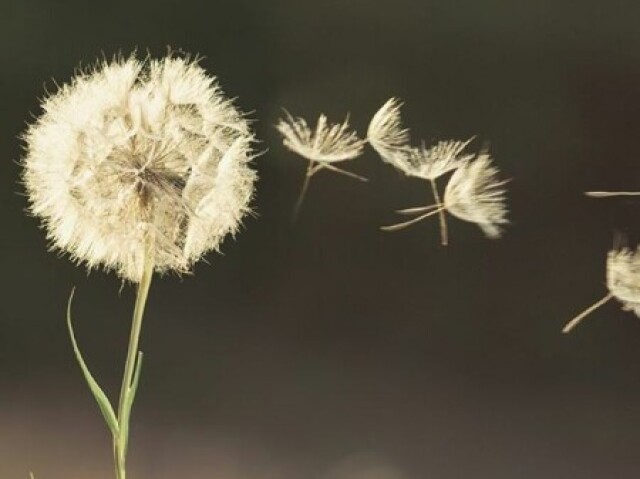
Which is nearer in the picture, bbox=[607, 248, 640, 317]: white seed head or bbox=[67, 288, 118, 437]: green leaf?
bbox=[607, 248, 640, 317]: white seed head

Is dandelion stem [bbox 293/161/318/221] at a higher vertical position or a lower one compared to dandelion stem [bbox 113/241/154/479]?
higher

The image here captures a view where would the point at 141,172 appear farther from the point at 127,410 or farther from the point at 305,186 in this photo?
the point at 127,410

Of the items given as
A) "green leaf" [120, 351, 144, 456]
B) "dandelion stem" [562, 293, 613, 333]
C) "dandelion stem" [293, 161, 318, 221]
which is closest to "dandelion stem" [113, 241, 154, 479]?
"green leaf" [120, 351, 144, 456]

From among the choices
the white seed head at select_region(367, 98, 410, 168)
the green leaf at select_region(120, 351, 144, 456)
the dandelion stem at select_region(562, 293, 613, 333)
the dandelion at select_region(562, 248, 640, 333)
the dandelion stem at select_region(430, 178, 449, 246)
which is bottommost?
the green leaf at select_region(120, 351, 144, 456)

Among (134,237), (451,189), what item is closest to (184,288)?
(134,237)

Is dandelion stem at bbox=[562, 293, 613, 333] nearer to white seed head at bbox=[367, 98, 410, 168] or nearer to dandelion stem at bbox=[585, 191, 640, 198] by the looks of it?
dandelion stem at bbox=[585, 191, 640, 198]

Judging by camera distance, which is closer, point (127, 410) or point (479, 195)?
point (479, 195)

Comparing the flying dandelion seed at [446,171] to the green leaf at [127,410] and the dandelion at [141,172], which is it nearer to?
the dandelion at [141,172]

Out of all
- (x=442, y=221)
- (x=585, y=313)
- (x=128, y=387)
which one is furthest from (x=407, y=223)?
(x=128, y=387)
